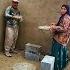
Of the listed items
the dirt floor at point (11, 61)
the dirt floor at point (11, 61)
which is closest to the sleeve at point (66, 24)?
the dirt floor at point (11, 61)

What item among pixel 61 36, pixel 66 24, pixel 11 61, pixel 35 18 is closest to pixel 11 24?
pixel 35 18

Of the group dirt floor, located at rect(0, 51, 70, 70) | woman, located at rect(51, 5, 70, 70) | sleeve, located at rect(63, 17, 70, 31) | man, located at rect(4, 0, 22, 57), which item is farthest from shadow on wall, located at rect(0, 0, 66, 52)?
sleeve, located at rect(63, 17, 70, 31)

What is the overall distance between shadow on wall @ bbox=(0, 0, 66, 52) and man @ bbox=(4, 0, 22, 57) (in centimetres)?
29

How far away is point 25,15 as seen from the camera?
8.85 metres

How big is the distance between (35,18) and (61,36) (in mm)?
1839

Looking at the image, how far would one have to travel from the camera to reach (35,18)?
28.8 feet

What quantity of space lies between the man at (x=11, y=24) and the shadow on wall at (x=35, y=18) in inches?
11.3

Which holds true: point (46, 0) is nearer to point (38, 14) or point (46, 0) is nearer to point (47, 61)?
point (38, 14)

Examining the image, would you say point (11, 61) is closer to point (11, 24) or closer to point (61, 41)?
point (11, 24)

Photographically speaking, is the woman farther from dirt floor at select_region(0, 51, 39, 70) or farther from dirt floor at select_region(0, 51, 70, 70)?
dirt floor at select_region(0, 51, 39, 70)

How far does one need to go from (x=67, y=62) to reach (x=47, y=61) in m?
1.92

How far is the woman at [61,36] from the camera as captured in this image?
23.1 feet

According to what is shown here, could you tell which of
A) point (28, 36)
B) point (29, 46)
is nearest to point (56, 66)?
point (29, 46)

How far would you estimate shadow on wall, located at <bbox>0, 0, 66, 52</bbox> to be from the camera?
8523mm
